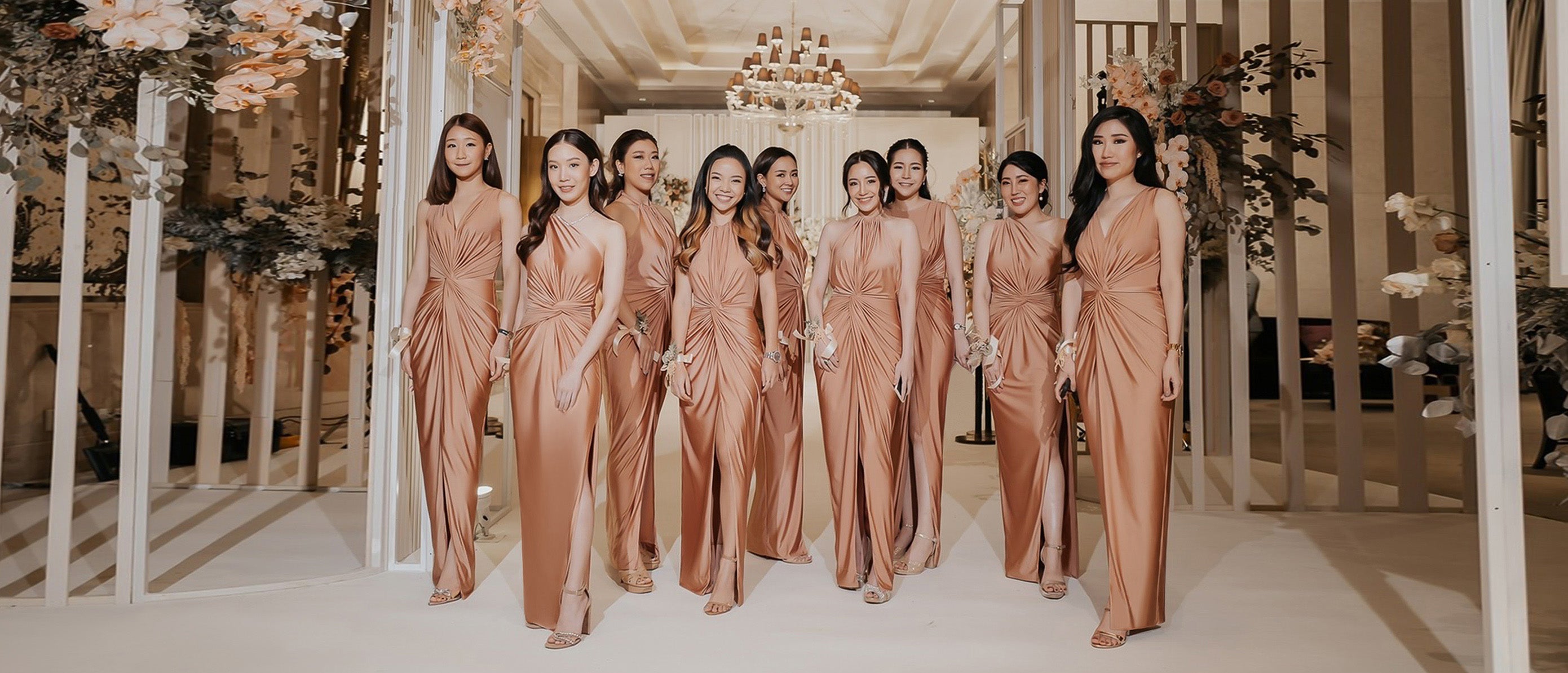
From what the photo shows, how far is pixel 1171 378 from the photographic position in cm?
324

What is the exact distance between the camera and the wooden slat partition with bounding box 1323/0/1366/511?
523 centimetres

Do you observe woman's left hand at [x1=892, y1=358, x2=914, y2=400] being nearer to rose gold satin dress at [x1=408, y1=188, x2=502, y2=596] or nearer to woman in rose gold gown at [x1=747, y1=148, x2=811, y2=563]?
woman in rose gold gown at [x1=747, y1=148, x2=811, y2=563]

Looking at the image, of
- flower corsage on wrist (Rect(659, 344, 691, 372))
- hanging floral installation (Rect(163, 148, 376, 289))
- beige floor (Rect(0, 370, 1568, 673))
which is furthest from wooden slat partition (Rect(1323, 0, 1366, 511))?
hanging floral installation (Rect(163, 148, 376, 289))

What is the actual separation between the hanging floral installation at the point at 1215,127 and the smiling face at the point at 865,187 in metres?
1.72

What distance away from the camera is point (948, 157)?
46.0 ft

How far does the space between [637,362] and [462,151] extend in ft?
3.33

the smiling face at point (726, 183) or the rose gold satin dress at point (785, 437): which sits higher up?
the smiling face at point (726, 183)

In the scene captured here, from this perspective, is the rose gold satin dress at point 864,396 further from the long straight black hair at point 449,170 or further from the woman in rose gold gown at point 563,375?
the long straight black hair at point 449,170

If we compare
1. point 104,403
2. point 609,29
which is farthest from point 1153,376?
point 609,29

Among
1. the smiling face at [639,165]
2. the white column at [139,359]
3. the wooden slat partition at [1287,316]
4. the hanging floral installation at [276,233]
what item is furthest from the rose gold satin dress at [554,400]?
the wooden slat partition at [1287,316]

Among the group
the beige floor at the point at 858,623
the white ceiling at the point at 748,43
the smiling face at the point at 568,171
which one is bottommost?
the beige floor at the point at 858,623

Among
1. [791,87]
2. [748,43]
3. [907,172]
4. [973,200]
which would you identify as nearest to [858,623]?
[907,172]

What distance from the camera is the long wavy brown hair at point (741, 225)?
357 centimetres

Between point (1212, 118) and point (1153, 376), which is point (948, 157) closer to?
point (1212, 118)
